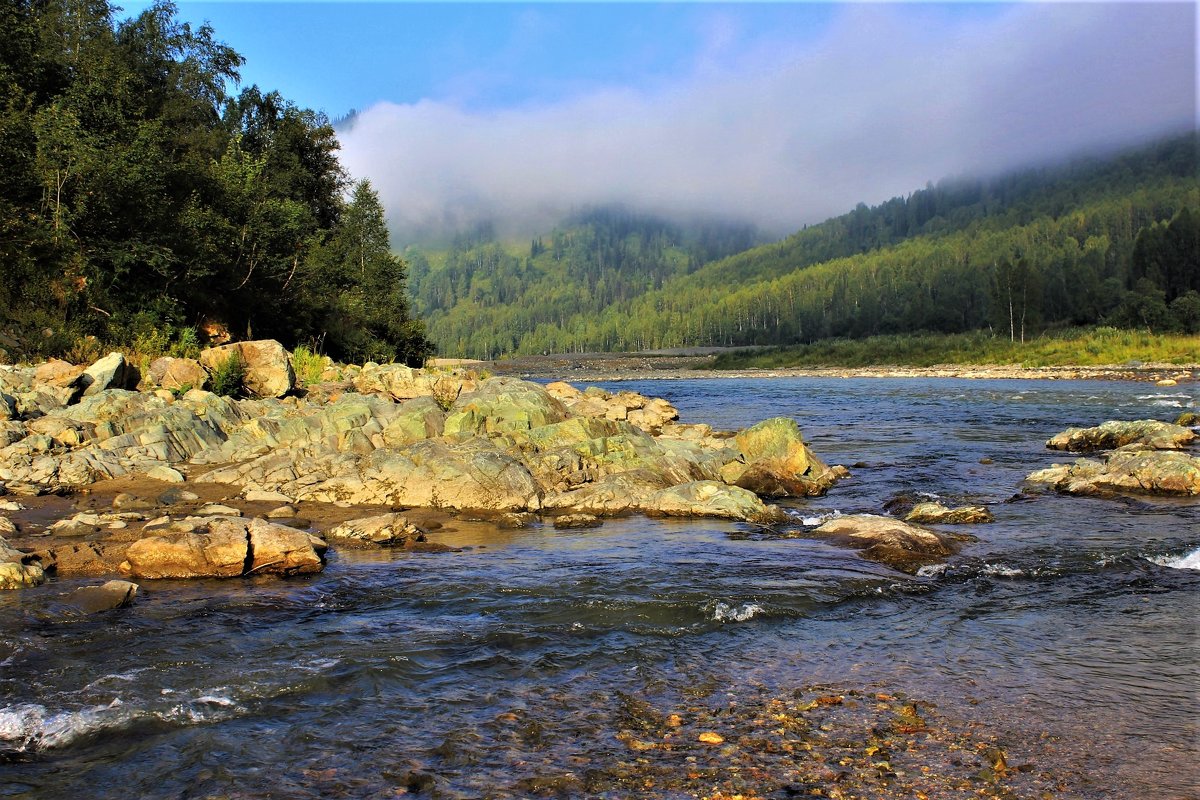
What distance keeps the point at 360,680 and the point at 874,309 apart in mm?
196043

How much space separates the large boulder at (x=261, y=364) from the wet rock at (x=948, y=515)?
2129 cm

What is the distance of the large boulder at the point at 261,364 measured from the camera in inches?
1091

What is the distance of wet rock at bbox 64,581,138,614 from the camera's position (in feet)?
33.9

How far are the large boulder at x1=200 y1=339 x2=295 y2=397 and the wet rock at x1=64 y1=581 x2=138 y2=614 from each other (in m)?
17.6

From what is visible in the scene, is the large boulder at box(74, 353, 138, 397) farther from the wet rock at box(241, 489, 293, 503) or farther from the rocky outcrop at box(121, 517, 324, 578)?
the rocky outcrop at box(121, 517, 324, 578)

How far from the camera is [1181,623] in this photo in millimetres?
10211

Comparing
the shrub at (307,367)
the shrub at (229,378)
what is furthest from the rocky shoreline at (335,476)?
the shrub at (307,367)

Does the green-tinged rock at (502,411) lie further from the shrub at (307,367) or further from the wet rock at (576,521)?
the shrub at (307,367)

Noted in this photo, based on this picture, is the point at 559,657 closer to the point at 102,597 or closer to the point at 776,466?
the point at 102,597

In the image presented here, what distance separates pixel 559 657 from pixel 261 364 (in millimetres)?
23154

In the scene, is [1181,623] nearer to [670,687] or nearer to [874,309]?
[670,687]

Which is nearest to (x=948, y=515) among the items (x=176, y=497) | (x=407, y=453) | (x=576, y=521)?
(x=576, y=521)

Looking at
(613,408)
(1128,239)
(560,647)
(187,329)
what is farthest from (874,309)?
(560,647)

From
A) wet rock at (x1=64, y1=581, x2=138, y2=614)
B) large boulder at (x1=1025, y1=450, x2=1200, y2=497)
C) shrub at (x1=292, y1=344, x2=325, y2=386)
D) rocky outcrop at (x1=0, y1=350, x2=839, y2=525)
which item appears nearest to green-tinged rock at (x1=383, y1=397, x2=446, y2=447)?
rocky outcrop at (x1=0, y1=350, x2=839, y2=525)
